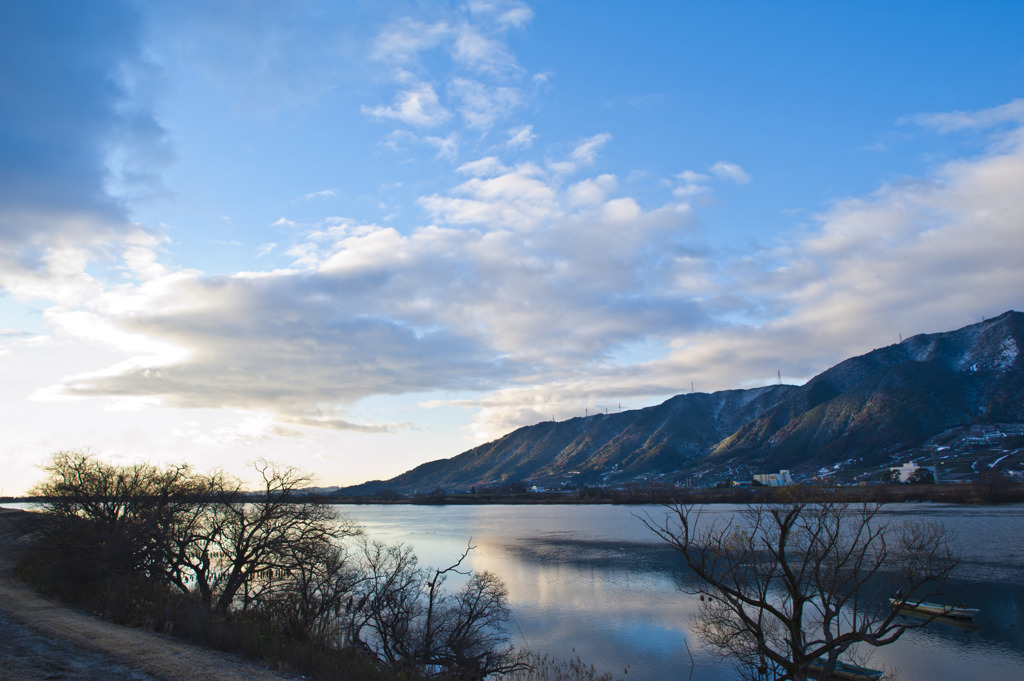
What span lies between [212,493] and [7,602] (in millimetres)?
13955

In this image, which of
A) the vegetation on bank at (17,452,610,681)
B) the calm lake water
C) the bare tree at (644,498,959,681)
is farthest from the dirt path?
the calm lake water

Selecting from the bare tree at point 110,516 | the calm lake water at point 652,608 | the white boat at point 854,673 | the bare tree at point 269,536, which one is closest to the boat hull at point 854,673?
the white boat at point 854,673

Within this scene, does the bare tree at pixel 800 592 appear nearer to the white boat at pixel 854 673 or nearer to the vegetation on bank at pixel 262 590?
the white boat at pixel 854 673

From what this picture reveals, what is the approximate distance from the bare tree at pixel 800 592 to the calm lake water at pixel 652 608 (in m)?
1.96

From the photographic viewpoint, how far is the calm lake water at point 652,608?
108 feet

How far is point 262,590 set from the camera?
1195 inches

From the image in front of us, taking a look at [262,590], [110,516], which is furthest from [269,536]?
[110,516]

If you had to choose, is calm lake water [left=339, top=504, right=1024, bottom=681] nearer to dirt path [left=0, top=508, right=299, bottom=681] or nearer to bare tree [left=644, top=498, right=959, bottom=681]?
bare tree [left=644, top=498, right=959, bottom=681]

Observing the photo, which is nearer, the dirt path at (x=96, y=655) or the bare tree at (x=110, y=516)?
the dirt path at (x=96, y=655)

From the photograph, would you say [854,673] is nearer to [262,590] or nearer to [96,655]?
[262,590]

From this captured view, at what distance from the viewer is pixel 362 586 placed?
1660 inches

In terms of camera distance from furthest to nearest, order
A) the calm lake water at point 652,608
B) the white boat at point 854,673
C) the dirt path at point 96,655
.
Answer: the calm lake water at point 652,608 → the white boat at point 854,673 → the dirt path at point 96,655

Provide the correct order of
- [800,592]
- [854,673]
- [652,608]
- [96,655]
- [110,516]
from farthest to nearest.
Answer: [652,608] < [110,516] < [854,673] < [800,592] < [96,655]

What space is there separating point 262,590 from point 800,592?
2504cm
